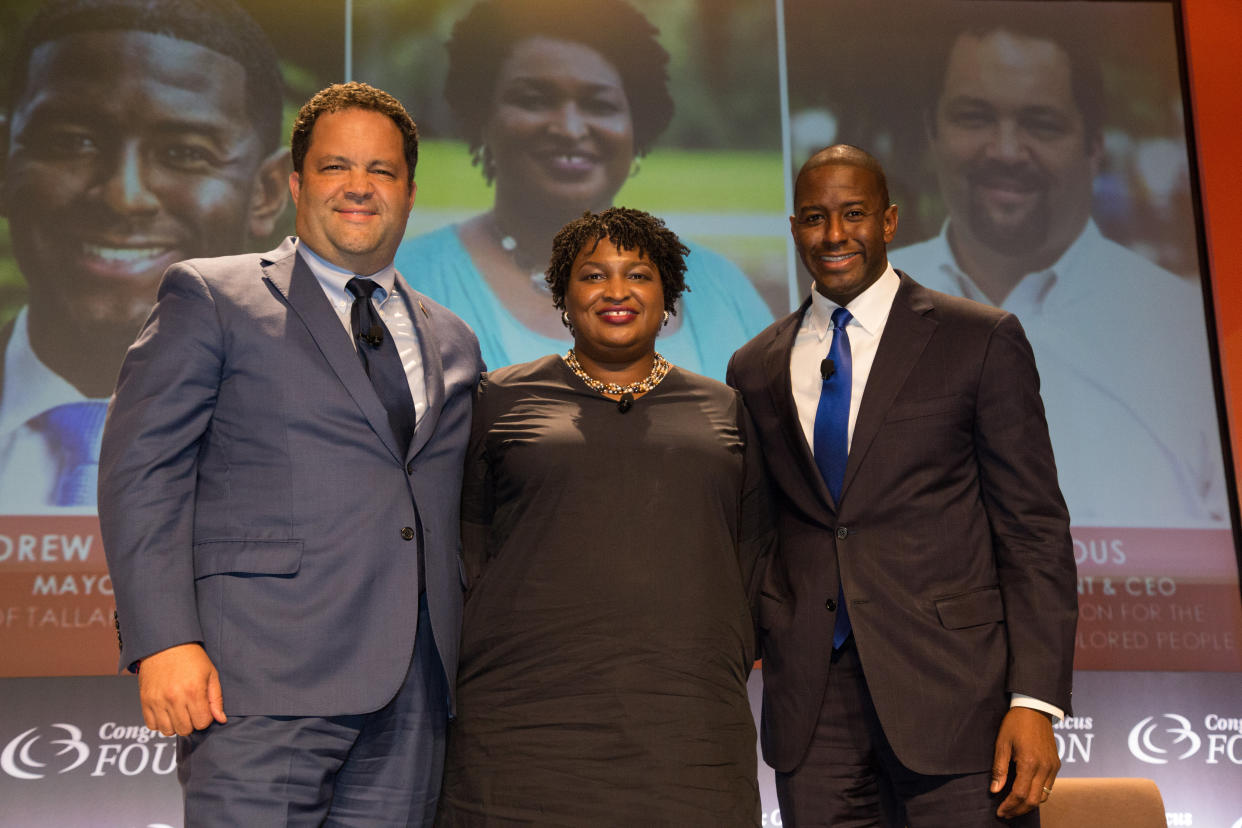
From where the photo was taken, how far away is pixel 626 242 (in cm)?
238

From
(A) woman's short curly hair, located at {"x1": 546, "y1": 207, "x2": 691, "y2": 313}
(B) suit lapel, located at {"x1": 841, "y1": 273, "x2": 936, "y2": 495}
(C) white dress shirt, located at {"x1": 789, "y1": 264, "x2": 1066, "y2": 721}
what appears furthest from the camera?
(A) woman's short curly hair, located at {"x1": 546, "y1": 207, "x2": 691, "y2": 313}

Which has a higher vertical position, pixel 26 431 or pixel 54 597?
pixel 26 431

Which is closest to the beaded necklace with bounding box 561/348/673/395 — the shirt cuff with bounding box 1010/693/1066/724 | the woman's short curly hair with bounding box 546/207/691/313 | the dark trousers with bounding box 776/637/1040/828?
the woman's short curly hair with bounding box 546/207/691/313

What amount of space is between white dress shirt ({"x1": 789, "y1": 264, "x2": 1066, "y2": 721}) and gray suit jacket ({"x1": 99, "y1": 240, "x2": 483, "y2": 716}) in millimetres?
817

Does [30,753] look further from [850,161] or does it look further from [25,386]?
[850,161]

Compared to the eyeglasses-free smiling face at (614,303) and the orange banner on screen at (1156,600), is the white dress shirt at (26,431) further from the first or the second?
the orange banner on screen at (1156,600)

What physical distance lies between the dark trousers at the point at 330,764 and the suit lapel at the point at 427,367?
0.31m

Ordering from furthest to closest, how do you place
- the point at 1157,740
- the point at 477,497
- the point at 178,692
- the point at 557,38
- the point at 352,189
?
the point at 557,38 → the point at 1157,740 → the point at 477,497 → the point at 352,189 → the point at 178,692

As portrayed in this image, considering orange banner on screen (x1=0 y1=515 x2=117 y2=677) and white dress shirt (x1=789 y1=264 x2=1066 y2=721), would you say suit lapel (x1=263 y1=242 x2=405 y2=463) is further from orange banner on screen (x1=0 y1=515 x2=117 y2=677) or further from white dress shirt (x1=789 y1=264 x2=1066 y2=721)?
orange banner on screen (x1=0 y1=515 x2=117 y2=677)

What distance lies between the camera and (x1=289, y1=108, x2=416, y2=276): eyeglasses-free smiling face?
2.06 meters

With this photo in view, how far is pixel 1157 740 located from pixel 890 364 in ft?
8.82

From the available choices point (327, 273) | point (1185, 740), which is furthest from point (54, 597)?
point (1185, 740)

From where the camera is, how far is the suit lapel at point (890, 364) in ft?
7.13

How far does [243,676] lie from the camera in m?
1.78
